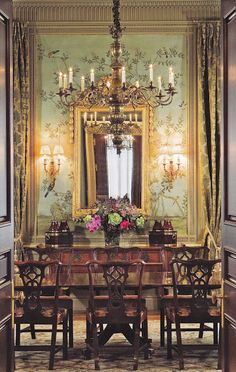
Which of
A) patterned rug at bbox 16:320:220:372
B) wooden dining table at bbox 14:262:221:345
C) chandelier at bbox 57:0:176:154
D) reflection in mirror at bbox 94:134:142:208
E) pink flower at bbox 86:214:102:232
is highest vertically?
chandelier at bbox 57:0:176:154

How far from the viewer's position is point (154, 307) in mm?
9188

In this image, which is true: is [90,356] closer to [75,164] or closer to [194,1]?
[75,164]

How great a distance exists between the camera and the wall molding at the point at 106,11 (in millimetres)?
9469

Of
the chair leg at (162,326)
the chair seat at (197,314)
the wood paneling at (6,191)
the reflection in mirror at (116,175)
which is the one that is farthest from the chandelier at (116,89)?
the wood paneling at (6,191)

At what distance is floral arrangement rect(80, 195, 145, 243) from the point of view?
8820 mm

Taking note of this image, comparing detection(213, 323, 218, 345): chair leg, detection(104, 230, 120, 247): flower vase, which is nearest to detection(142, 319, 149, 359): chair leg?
detection(213, 323, 218, 345): chair leg

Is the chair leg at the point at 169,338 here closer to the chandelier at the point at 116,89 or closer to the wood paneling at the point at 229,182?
the chandelier at the point at 116,89

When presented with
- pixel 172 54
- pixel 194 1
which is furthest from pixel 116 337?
pixel 194 1

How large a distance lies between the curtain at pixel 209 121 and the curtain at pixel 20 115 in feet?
7.10

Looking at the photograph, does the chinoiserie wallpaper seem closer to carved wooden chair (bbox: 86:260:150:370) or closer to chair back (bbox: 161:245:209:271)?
chair back (bbox: 161:245:209:271)

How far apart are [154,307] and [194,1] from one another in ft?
12.6

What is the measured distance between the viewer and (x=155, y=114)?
949 centimetres

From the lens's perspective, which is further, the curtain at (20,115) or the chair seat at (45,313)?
the curtain at (20,115)

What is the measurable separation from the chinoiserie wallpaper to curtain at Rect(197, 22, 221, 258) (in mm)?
196
